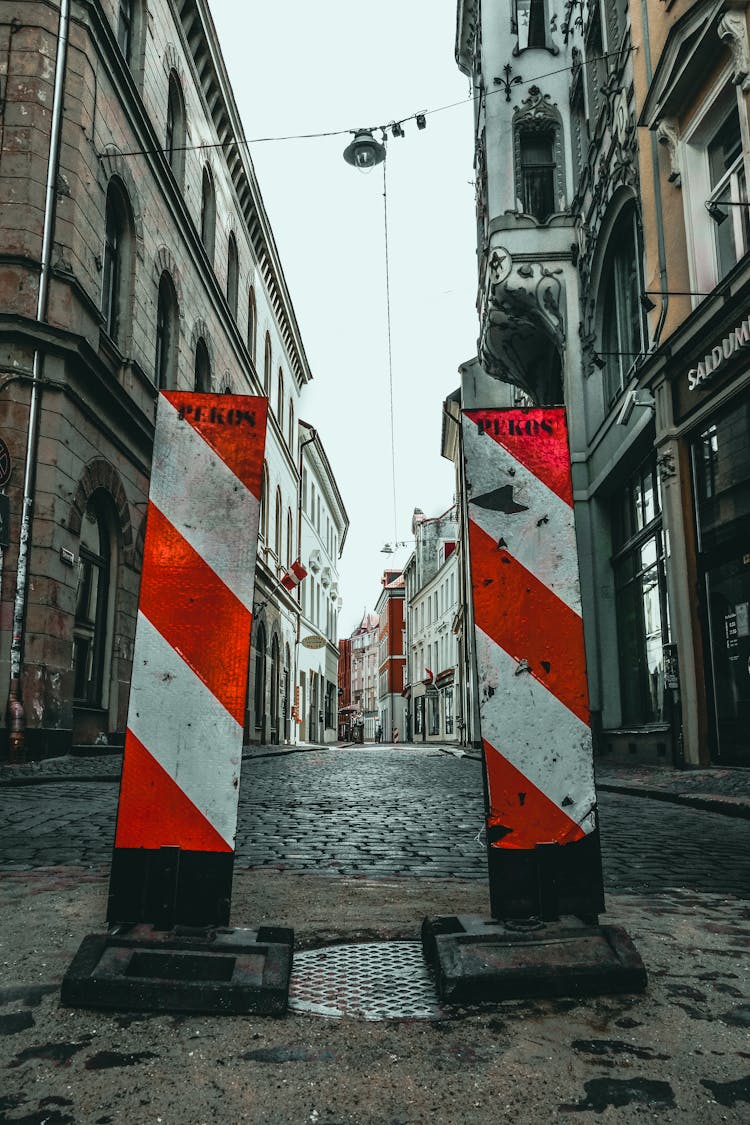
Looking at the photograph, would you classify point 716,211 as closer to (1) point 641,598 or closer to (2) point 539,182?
(1) point 641,598

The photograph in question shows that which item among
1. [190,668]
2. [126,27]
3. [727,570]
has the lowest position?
[190,668]

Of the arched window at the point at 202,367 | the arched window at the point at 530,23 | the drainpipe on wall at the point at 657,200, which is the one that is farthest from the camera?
the arched window at the point at 202,367

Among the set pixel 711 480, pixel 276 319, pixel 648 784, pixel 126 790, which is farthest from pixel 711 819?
pixel 276 319

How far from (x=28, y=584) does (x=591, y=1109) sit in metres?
9.78

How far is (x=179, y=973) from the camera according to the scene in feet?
7.22

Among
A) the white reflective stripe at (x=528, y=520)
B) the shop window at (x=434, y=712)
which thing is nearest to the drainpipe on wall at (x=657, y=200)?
the white reflective stripe at (x=528, y=520)

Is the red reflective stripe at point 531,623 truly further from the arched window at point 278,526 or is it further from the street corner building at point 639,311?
the arched window at point 278,526

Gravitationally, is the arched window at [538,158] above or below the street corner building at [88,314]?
above

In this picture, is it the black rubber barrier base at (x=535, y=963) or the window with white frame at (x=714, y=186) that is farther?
the window with white frame at (x=714, y=186)

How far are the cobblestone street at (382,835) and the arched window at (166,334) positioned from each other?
30.9 ft

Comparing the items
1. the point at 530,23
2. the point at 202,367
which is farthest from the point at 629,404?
the point at 202,367

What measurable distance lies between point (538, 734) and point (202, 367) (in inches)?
710

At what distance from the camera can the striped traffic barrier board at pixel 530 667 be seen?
253cm

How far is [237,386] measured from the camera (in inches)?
921
